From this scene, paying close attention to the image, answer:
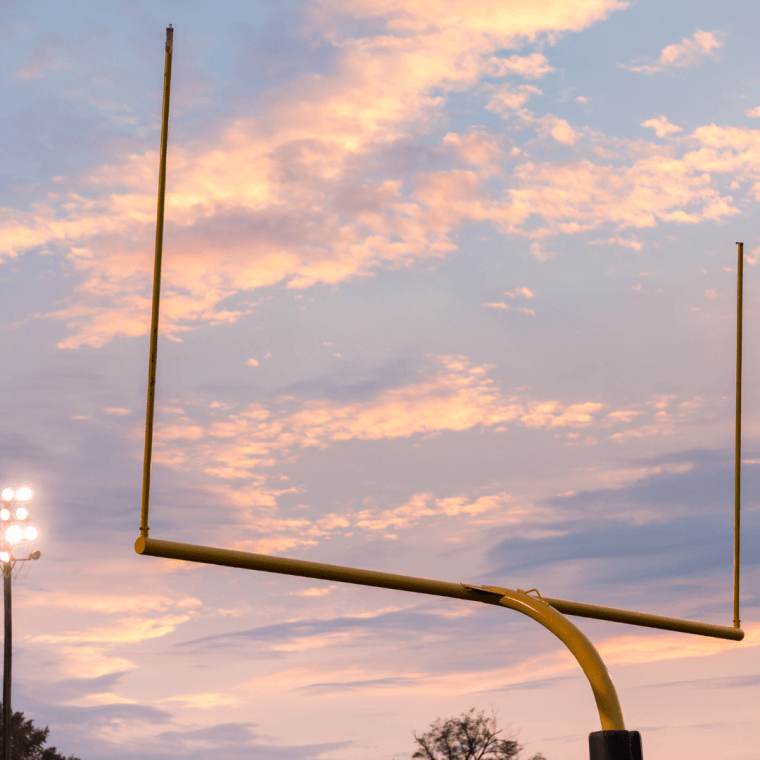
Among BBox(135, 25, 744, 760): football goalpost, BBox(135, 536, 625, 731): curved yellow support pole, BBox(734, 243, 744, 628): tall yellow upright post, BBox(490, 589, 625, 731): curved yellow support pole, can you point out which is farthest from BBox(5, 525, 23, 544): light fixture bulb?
BBox(490, 589, 625, 731): curved yellow support pole

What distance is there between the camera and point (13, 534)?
22.4 meters

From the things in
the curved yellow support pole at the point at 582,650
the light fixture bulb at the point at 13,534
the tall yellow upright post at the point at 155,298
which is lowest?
the curved yellow support pole at the point at 582,650

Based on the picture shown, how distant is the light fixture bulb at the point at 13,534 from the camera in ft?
73.4

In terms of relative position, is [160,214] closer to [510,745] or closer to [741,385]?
[741,385]

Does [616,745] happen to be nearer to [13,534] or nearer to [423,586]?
[423,586]

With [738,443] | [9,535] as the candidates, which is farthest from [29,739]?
[738,443]

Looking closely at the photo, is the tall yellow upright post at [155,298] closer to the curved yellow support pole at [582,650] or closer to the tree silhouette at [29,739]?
Answer: the curved yellow support pole at [582,650]

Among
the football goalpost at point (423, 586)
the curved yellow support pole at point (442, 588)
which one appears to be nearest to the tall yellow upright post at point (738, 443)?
the football goalpost at point (423, 586)

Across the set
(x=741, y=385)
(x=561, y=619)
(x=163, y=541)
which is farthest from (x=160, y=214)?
(x=741, y=385)

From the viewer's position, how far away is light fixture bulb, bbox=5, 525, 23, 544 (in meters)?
22.4

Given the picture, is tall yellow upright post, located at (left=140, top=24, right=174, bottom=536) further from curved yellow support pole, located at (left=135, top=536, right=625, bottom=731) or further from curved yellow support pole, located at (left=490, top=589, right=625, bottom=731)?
curved yellow support pole, located at (left=490, top=589, right=625, bottom=731)

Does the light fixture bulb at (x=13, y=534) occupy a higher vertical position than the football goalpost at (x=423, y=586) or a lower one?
higher

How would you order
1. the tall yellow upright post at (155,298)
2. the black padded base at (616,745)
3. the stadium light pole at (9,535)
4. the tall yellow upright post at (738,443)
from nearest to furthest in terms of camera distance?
the black padded base at (616,745)
the tall yellow upright post at (155,298)
the tall yellow upright post at (738,443)
the stadium light pole at (9,535)

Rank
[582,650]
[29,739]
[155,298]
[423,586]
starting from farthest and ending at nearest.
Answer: [29,739] → [423,586] → [155,298] → [582,650]
